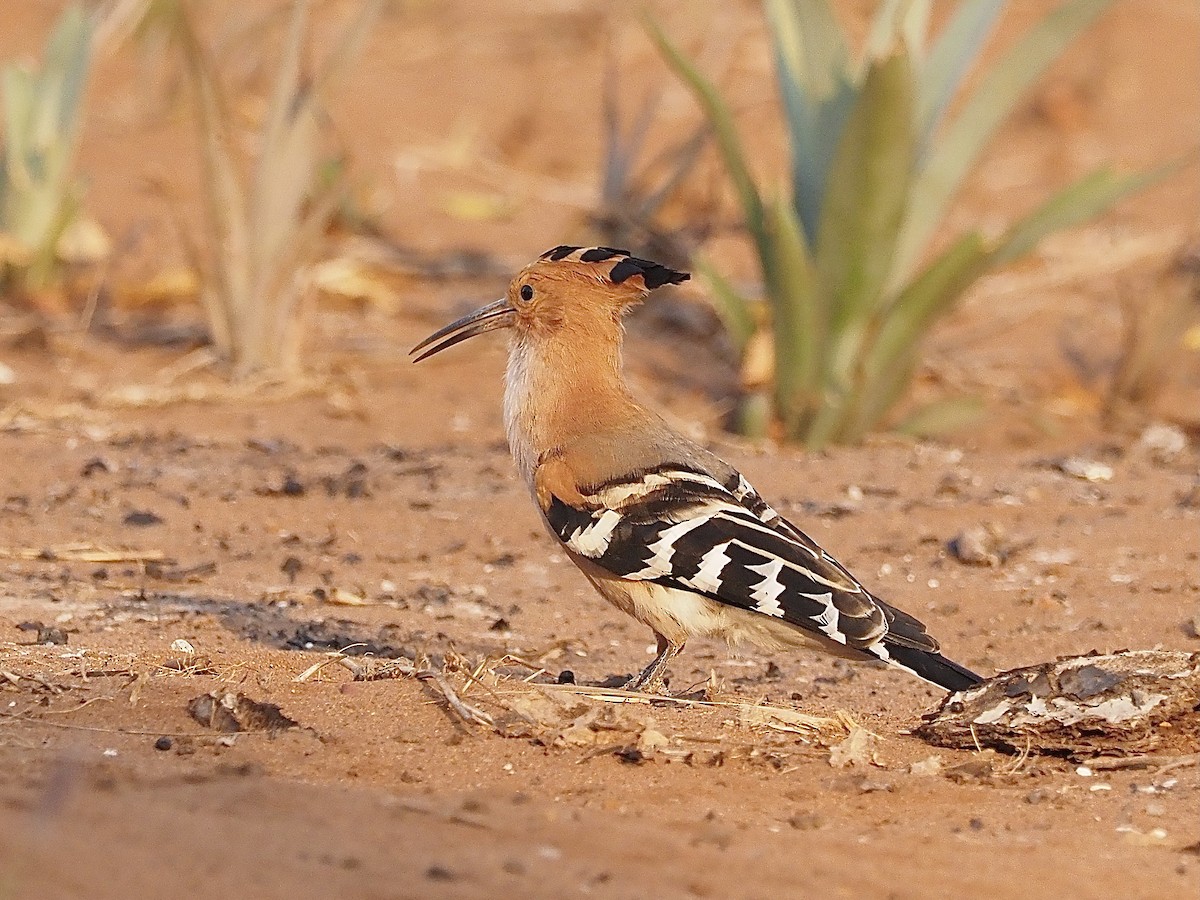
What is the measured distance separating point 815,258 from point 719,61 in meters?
5.18

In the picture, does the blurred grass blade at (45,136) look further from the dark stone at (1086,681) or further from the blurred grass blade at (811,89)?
the dark stone at (1086,681)

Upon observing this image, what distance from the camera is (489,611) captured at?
4688 millimetres

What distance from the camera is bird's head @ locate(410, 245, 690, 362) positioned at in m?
4.23

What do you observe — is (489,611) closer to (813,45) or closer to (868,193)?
(868,193)

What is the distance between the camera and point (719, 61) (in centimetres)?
1129

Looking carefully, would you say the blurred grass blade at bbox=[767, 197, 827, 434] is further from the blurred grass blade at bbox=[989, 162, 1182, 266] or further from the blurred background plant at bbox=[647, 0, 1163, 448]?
the blurred grass blade at bbox=[989, 162, 1182, 266]

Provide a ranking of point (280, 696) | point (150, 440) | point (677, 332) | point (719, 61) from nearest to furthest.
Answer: point (280, 696) < point (150, 440) < point (677, 332) < point (719, 61)

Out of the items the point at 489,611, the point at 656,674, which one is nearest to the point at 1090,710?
the point at 656,674

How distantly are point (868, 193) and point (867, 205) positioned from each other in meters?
0.05

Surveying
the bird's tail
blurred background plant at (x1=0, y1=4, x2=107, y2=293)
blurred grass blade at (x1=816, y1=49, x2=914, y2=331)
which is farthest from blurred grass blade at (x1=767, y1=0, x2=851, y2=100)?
the bird's tail

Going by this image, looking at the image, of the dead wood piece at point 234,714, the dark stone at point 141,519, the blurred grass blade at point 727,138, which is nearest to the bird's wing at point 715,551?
Result: the dead wood piece at point 234,714

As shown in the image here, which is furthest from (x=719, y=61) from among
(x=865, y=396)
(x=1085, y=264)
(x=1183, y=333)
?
(x=865, y=396)

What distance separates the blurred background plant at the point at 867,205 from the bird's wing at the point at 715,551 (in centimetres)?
249

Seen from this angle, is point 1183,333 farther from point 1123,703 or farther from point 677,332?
point 1123,703
